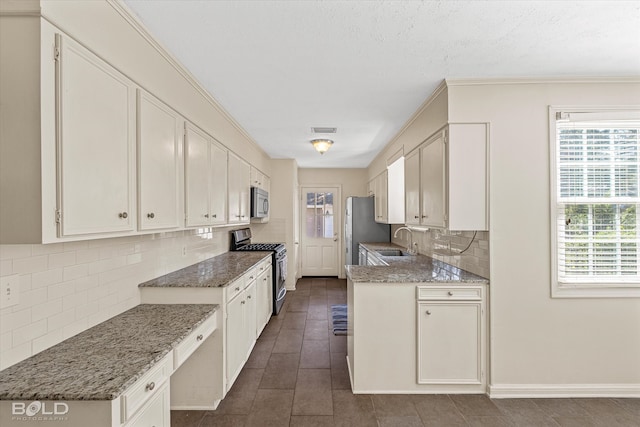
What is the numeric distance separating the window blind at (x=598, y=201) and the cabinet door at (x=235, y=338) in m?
2.57

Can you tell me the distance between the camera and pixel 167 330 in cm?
172

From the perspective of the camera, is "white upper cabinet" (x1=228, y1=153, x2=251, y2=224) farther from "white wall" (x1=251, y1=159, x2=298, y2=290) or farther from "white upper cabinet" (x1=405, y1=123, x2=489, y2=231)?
"white upper cabinet" (x1=405, y1=123, x2=489, y2=231)

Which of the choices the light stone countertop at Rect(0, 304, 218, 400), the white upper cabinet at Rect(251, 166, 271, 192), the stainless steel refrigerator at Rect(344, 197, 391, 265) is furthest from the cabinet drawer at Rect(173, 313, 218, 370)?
the stainless steel refrigerator at Rect(344, 197, 391, 265)

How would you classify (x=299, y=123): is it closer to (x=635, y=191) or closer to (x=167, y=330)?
(x=167, y=330)

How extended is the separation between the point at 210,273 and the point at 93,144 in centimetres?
154

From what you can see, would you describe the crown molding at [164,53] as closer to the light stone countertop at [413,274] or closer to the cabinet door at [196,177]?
the cabinet door at [196,177]

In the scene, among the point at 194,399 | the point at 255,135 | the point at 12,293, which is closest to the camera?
the point at 12,293

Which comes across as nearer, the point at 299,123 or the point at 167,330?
the point at 167,330

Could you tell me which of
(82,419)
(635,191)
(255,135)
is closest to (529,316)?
(635,191)

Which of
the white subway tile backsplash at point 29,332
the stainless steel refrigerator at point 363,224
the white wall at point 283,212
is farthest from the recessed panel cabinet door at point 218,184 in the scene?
the stainless steel refrigerator at point 363,224

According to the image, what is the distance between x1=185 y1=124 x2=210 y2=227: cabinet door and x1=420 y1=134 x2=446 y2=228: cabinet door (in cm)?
202

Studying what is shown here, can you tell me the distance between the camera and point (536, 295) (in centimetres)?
246

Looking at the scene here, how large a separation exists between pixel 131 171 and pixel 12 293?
0.72m

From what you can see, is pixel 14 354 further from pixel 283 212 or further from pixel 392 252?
pixel 283 212
